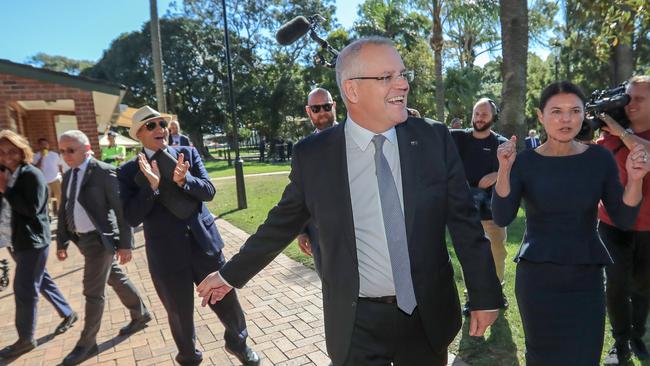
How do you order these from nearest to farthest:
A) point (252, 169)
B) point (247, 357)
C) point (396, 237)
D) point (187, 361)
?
point (396, 237) < point (187, 361) < point (247, 357) < point (252, 169)

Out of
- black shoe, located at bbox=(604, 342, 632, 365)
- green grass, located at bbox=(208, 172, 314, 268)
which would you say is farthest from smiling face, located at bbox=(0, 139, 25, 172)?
black shoe, located at bbox=(604, 342, 632, 365)

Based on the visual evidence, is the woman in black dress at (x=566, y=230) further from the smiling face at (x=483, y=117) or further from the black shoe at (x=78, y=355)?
the black shoe at (x=78, y=355)

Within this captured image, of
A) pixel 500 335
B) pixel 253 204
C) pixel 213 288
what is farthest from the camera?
pixel 253 204

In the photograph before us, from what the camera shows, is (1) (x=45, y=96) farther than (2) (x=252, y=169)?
No

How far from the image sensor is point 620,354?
3.23 metres

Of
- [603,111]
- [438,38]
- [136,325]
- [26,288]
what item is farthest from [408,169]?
[438,38]

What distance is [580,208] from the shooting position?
7.85 feet

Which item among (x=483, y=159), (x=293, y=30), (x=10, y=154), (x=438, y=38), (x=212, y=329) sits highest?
(x=438, y=38)

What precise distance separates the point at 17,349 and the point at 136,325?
3.52ft

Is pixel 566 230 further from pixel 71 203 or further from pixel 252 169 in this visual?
pixel 252 169

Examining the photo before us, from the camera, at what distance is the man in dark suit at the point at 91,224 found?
403cm

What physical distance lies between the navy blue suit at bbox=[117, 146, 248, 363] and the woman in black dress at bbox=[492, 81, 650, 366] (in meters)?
2.28

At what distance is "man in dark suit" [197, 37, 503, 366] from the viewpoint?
6.39 ft

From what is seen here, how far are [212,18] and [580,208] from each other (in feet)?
131
